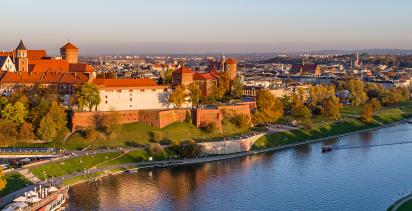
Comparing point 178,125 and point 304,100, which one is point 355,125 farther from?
point 178,125

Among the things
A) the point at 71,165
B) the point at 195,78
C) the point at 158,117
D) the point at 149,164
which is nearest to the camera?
the point at 71,165

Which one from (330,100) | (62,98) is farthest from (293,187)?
(330,100)

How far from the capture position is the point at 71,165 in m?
37.9

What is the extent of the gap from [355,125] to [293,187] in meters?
26.5

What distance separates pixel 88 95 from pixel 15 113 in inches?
228

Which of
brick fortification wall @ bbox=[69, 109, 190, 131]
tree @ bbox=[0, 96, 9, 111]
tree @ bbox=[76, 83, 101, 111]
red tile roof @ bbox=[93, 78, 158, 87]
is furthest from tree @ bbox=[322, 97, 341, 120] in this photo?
tree @ bbox=[0, 96, 9, 111]

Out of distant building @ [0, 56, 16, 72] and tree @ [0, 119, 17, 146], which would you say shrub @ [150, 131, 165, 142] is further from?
distant building @ [0, 56, 16, 72]

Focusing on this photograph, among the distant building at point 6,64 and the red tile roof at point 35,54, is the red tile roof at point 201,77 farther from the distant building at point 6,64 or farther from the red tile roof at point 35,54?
the distant building at point 6,64

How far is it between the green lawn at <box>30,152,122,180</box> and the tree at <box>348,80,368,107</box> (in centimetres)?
4034

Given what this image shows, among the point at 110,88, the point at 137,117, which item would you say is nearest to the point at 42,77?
the point at 110,88

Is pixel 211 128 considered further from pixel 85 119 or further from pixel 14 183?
pixel 14 183

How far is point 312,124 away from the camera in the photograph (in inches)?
2223

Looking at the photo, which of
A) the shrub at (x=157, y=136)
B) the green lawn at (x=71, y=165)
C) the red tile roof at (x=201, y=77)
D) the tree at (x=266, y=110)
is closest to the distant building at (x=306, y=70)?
the red tile roof at (x=201, y=77)

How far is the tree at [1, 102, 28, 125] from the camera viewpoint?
145 feet
